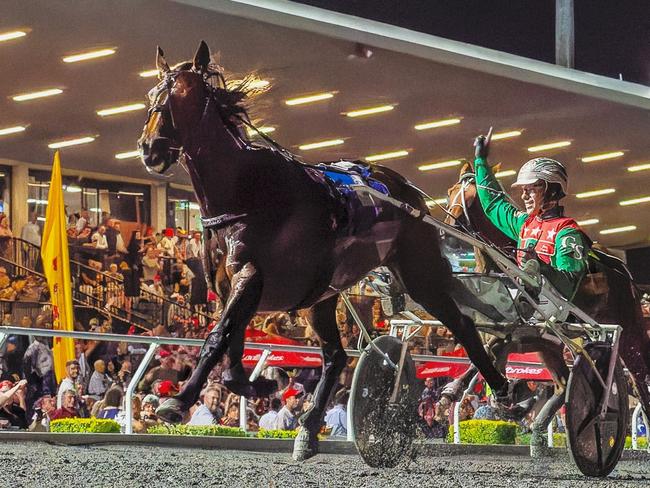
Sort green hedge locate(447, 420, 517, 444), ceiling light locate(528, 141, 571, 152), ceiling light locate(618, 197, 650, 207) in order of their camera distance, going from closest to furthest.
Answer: green hedge locate(447, 420, 517, 444) < ceiling light locate(528, 141, 571, 152) < ceiling light locate(618, 197, 650, 207)

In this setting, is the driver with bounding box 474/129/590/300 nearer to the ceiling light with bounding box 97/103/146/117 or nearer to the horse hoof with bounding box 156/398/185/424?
the horse hoof with bounding box 156/398/185/424

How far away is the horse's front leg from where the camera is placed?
14.7ft

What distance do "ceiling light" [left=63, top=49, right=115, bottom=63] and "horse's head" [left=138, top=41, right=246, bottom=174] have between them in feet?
27.0

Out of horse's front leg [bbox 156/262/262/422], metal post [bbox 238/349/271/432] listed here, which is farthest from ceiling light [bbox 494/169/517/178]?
horse's front leg [bbox 156/262/262/422]

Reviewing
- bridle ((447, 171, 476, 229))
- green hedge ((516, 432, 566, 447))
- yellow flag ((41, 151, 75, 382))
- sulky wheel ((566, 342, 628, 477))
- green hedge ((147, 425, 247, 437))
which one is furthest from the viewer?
yellow flag ((41, 151, 75, 382))

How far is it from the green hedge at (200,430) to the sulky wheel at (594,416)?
9.69 feet

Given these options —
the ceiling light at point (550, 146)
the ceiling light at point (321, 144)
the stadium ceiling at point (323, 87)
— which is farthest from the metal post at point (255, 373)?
the ceiling light at point (550, 146)

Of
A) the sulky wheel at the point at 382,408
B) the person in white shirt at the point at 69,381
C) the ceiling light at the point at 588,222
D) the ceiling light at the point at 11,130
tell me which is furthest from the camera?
the ceiling light at the point at 588,222

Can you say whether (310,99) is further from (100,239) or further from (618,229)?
(618,229)

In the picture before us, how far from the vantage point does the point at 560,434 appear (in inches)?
411

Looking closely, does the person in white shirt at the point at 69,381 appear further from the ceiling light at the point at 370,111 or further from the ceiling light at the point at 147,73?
the ceiling light at the point at 370,111

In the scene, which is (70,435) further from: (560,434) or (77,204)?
(77,204)

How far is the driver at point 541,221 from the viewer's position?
6125mm

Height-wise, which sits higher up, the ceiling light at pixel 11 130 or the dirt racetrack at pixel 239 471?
the ceiling light at pixel 11 130
